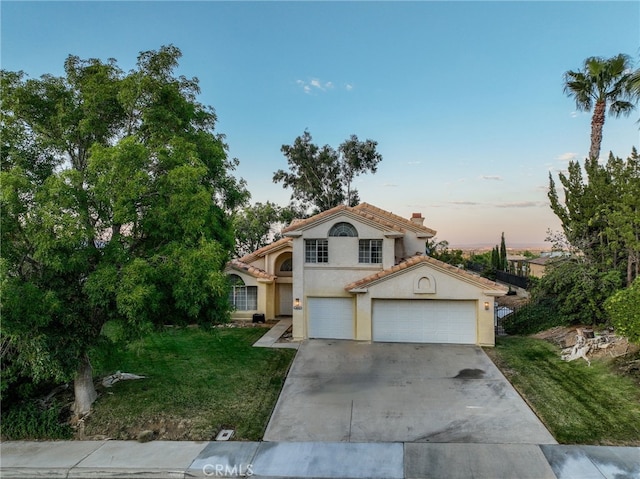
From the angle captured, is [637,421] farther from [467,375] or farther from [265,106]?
[265,106]

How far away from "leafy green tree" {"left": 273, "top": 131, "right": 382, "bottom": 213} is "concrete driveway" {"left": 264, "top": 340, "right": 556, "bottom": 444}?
21953mm

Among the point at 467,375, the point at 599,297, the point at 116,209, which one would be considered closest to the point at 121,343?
the point at 116,209

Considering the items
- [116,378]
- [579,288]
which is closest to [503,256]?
[579,288]

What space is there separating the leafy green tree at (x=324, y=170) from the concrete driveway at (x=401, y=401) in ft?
72.0

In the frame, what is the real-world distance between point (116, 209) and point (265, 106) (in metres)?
17.4

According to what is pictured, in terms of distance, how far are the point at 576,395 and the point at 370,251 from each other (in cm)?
880

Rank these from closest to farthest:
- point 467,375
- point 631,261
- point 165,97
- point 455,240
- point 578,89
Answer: point 165,97
point 467,375
point 631,261
point 578,89
point 455,240

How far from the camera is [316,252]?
16.3 meters

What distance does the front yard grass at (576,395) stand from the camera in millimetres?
8062

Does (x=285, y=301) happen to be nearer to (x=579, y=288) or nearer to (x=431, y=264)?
(x=431, y=264)

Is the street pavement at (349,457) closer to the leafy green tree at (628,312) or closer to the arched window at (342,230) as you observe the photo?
the leafy green tree at (628,312)

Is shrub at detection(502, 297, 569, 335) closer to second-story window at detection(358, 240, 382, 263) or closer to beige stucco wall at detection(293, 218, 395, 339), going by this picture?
beige stucco wall at detection(293, 218, 395, 339)

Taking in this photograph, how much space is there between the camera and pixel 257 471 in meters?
6.97

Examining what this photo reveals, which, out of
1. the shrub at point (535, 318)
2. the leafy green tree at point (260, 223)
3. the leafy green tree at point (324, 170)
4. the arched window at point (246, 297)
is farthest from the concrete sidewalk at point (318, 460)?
the leafy green tree at point (324, 170)
